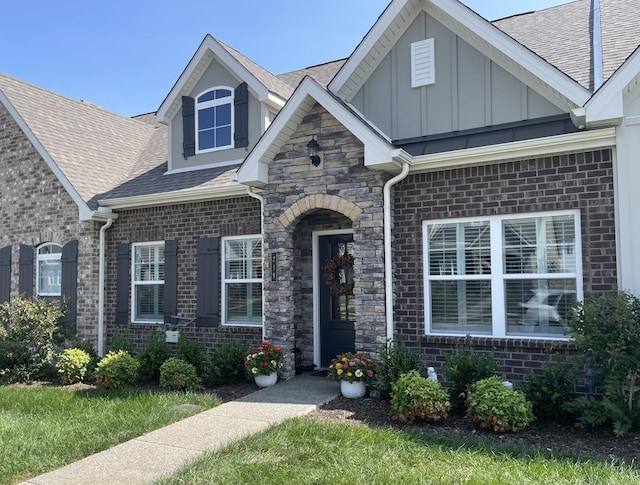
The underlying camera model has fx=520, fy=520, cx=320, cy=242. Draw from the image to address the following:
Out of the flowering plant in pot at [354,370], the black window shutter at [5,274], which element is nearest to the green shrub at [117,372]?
the flowering plant in pot at [354,370]

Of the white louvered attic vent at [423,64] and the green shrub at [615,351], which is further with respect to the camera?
the white louvered attic vent at [423,64]

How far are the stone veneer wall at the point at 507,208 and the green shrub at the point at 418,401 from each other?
1.36 meters

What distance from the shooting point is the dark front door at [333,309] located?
29.8ft

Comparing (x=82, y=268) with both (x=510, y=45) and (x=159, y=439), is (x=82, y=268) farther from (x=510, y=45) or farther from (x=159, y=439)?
(x=510, y=45)

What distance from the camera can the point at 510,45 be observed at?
7.52 metres

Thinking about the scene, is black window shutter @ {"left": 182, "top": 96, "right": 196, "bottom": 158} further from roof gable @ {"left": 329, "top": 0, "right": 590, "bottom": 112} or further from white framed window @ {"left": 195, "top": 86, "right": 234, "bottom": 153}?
roof gable @ {"left": 329, "top": 0, "right": 590, "bottom": 112}

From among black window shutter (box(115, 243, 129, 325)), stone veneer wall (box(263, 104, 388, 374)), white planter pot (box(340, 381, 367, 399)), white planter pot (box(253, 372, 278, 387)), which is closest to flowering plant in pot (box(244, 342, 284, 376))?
white planter pot (box(253, 372, 278, 387))

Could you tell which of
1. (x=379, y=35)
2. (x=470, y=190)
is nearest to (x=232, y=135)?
(x=379, y=35)

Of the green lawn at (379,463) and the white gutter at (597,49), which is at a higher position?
the white gutter at (597,49)

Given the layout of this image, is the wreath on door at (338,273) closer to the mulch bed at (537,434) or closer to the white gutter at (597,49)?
the mulch bed at (537,434)

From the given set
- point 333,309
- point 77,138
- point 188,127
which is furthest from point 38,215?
point 333,309

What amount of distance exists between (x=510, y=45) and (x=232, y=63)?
5.62 m

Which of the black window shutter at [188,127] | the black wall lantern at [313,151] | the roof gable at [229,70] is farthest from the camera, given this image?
the black window shutter at [188,127]

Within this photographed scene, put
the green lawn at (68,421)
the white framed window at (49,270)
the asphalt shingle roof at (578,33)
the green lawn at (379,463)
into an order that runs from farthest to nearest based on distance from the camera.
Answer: the white framed window at (49,270)
the asphalt shingle roof at (578,33)
the green lawn at (68,421)
the green lawn at (379,463)
